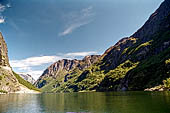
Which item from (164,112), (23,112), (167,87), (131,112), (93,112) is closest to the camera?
(164,112)

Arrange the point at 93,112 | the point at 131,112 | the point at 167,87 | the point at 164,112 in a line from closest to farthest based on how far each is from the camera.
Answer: the point at 164,112 → the point at 131,112 → the point at 93,112 → the point at 167,87

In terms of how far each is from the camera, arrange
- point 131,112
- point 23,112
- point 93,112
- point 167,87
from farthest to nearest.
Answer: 1. point 167,87
2. point 23,112
3. point 93,112
4. point 131,112

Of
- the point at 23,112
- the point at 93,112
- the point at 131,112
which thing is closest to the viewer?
the point at 131,112

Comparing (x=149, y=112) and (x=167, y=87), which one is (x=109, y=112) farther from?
(x=167, y=87)

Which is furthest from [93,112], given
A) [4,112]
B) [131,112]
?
[4,112]

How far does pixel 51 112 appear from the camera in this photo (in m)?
60.5

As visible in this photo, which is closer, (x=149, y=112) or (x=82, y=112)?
(x=149, y=112)

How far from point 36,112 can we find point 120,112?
33.1 meters

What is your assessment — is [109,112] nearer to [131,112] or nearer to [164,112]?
[131,112]

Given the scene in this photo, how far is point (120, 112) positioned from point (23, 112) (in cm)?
3786

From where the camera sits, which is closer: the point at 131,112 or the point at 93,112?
the point at 131,112

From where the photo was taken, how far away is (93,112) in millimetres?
56281

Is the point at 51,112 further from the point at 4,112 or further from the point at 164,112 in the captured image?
the point at 164,112

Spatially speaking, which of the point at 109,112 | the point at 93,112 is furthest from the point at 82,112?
the point at 109,112
